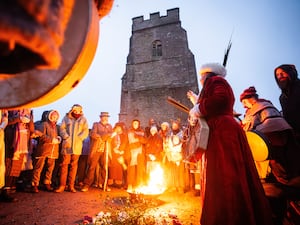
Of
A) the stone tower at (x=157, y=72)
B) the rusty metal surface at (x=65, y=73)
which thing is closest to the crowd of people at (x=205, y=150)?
the rusty metal surface at (x=65, y=73)

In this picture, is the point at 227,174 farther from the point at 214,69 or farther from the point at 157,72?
the point at 157,72

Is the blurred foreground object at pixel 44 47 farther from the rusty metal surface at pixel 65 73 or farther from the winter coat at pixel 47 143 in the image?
the winter coat at pixel 47 143

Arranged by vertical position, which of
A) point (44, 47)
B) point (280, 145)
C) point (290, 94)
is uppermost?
point (290, 94)

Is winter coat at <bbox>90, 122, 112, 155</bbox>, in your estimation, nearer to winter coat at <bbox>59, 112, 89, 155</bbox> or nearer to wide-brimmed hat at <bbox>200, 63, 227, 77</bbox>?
winter coat at <bbox>59, 112, 89, 155</bbox>

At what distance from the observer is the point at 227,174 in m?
2.05

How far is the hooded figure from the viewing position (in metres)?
3.45

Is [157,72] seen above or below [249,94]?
above

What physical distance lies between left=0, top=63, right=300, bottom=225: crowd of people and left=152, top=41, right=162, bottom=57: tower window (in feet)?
51.2

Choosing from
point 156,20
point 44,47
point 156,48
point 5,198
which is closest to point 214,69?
point 44,47

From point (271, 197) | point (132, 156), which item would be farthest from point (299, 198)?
point (132, 156)

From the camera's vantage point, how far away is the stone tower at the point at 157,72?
64.0 feet

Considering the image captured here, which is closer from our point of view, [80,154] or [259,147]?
[259,147]

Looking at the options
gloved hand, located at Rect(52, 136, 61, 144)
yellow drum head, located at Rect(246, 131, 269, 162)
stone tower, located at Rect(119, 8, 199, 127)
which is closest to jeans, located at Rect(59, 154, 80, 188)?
gloved hand, located at Rect(52, 136, 61, 144)

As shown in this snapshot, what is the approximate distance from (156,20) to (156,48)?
3816 millimetres
